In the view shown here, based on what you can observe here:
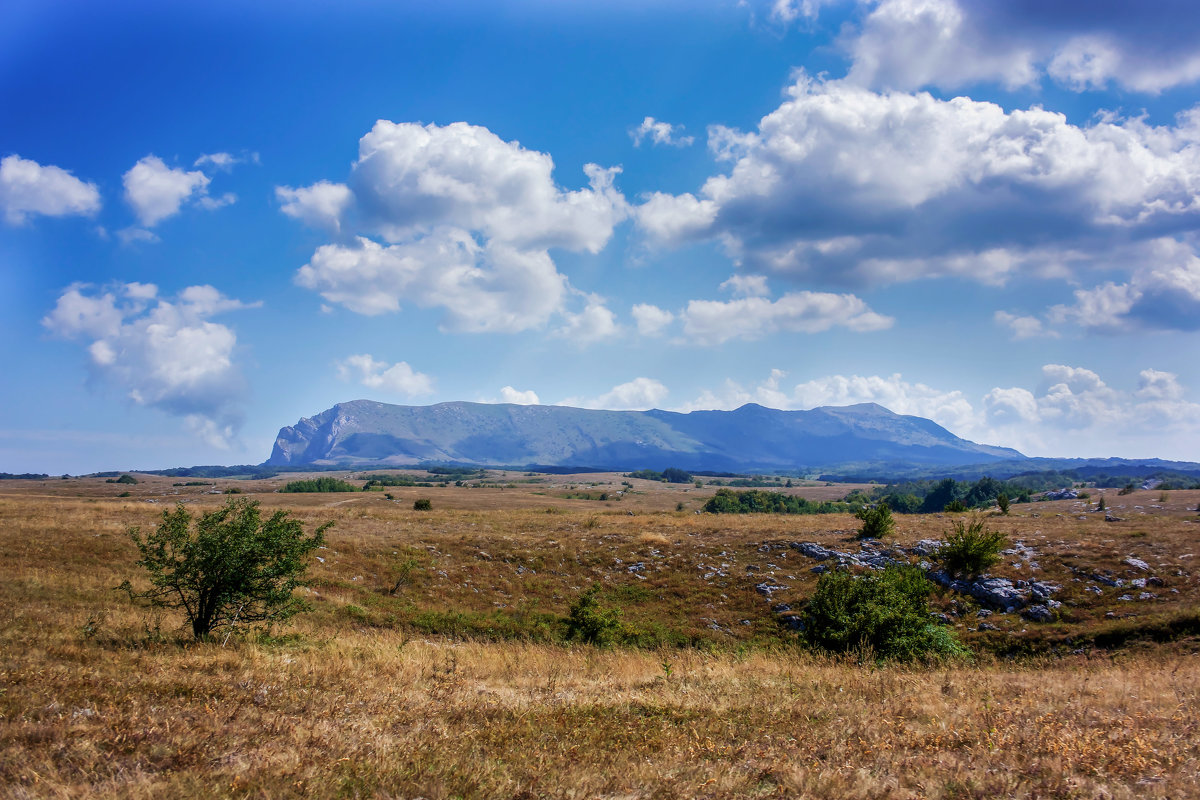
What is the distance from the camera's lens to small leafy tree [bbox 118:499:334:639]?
13.3 meters

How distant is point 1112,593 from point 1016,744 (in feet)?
68.9

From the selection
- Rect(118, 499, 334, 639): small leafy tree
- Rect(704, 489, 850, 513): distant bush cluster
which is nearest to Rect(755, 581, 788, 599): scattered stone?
Rect(118, 499, 334, 639): small leafy tree

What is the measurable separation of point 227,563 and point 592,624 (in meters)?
12.1

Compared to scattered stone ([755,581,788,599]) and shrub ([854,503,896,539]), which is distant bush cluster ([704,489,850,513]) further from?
scattered stone ([755,581,788,599])

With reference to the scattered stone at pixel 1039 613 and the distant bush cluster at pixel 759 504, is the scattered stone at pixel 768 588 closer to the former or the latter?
the scattered stone at pixel 1039 613

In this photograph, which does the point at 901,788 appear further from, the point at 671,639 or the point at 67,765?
the point at 671,639

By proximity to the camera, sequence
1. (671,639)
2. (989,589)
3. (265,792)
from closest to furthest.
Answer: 1. (265,792)
2. (671,639)
3. (989,589)

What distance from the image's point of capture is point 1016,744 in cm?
763

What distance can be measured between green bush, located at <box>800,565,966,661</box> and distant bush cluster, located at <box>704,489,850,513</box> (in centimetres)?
8744

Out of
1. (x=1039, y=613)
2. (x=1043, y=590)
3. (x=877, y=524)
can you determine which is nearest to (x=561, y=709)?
(x=1039, y=613)

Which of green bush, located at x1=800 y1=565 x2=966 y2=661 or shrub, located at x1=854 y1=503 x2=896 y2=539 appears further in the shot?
shrub, located at x1=854 y1=503 x2=896 y2=539

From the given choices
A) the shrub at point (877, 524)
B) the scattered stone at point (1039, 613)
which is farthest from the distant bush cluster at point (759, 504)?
the scattered stone at point (1039, 613)

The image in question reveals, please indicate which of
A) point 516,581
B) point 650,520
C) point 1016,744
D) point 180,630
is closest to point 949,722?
point 1016,744

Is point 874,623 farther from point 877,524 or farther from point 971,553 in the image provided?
point 877,524
